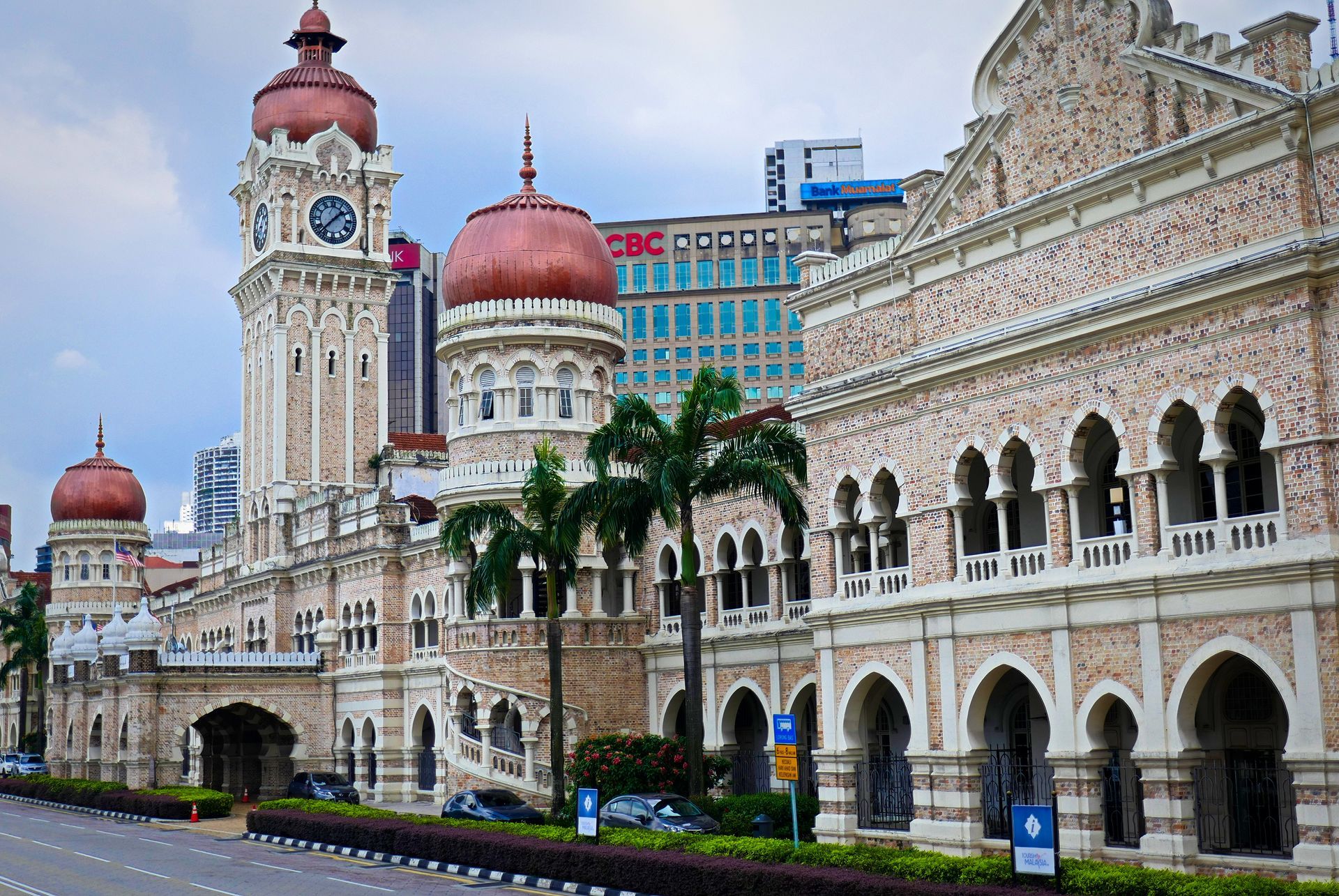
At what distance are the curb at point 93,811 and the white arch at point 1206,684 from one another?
29.8 meters

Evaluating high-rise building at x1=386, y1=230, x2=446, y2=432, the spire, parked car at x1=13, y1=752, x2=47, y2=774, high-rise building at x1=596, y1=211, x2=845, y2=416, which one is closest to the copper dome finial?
the spire

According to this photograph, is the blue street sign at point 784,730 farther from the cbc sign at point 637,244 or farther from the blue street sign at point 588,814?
the cbc sign at point 637,244

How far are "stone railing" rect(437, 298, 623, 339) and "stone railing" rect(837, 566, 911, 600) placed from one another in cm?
1402

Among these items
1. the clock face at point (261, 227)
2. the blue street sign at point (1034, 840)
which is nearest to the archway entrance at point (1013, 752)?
the blue street sign at point (1034, 840)

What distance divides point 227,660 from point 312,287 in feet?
48.1

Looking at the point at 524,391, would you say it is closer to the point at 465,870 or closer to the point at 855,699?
the point at 465,870

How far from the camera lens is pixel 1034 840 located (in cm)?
1878

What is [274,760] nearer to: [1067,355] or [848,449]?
[848,449]

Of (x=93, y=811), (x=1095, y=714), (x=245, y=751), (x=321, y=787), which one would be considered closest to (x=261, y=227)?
(x=245, y=751)

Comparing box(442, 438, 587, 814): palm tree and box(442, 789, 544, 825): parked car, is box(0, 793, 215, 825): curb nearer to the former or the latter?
box(442, 789, 544, 825): parked car

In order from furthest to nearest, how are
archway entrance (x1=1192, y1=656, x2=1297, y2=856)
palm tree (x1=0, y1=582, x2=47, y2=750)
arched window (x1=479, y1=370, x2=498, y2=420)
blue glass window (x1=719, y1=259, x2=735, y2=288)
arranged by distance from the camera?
blue glass window (x1=719, y1=259, x2=735, y2=288), palm tree (x1=0, y1=582, x2=47, y2=750), arched window (x1=479, y1=370, x2=498, y2=420), archway entrance (x1=1192, y1=656, x2=1297, y2=856)

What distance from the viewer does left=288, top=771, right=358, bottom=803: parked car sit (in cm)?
4284

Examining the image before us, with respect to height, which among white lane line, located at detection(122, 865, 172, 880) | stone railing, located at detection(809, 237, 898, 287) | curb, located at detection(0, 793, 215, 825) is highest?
stone railing, located at detection(809, 237, 898, 287)

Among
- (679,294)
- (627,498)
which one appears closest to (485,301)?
(627,498)
